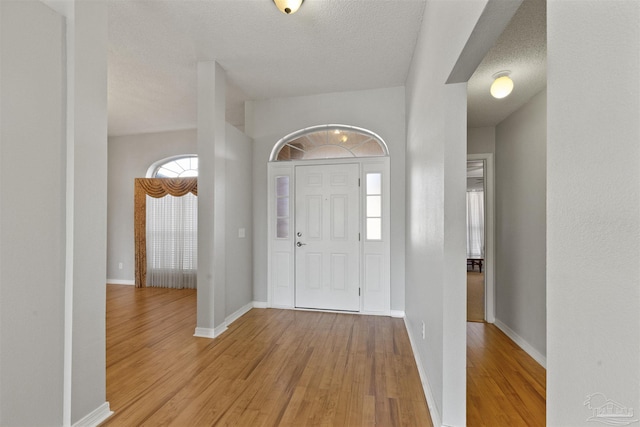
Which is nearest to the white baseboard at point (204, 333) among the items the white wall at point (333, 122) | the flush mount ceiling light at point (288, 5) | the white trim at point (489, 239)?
the white wall at point (333, 122)

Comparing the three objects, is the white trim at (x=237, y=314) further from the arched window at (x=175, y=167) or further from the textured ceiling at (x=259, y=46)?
the arched window at (x=175, y=167)

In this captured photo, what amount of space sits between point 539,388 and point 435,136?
209 centimetres

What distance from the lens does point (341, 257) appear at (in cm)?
386

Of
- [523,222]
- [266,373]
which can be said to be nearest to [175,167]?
[266,373]

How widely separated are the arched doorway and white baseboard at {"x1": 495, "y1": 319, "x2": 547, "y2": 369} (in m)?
1.35

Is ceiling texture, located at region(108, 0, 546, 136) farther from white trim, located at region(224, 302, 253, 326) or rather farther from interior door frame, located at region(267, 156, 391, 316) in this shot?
white trim, located at region(224, 302, 253, 326)

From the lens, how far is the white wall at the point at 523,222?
8.77ft

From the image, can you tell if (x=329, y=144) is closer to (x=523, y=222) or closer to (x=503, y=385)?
(x=523, y=222)

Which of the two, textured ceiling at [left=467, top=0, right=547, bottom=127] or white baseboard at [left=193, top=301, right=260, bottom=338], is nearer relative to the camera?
textured ceiling at [left=467, top=0, right=547, bottom=127]

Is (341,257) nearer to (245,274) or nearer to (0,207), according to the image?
(245,274)

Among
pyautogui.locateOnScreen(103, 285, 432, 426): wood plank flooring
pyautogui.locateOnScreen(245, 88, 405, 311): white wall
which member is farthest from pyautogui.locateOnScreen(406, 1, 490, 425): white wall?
pyautogui.locateOnScreen(245, 88, 405, 311): white wall
